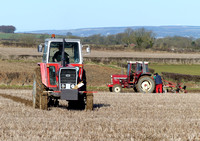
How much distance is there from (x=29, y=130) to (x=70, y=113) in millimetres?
3379

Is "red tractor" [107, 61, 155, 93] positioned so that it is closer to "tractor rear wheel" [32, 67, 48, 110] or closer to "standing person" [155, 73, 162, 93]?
"standing person" [155, 73, 162, 93]

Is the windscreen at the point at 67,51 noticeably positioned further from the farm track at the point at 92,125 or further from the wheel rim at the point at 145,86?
the wheel rim at the point at 145,86

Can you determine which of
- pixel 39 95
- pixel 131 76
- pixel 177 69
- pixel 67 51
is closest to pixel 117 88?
pixel 131 76

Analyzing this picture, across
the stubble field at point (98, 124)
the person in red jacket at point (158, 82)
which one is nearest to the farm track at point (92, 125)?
the stubble field at point (98, 124)

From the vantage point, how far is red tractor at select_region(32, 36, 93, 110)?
40.2ft

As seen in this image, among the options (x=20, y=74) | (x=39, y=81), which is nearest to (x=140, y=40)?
(x=20, y=74)

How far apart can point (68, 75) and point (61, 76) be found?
224 millimetres

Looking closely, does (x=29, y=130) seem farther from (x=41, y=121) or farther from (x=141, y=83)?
(x=141, y=83)

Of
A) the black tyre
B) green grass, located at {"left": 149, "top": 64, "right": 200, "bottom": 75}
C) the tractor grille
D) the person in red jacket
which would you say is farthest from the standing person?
green grass, located at {"left": 149, "top": 64, "right": 200, "bottom": 75}

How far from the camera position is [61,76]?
12.3 m

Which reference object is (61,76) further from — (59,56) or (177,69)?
(177,69)

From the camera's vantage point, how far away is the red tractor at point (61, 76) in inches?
483

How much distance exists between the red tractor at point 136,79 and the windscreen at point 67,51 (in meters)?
10.9

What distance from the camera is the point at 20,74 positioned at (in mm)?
30391
